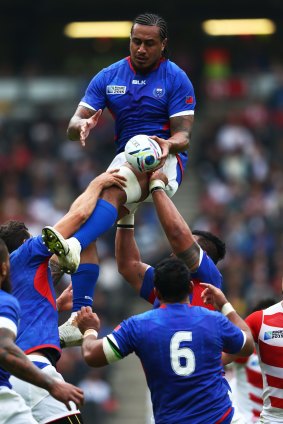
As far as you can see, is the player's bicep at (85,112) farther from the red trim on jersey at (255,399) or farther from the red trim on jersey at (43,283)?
the red trim on jersey at (255,399)

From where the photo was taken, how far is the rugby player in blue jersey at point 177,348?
7.61m

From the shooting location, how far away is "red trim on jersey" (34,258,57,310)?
817 centimetres

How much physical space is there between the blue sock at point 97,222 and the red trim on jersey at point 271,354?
4.57 ft

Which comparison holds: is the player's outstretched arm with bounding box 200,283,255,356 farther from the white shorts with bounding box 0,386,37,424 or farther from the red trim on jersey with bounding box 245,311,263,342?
the white shorts with bounding box 0,386,37,424

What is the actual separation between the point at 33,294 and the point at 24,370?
1.17m

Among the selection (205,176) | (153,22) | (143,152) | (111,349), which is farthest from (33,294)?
(205,176)

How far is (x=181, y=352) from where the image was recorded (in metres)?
7.62

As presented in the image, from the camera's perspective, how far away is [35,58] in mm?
26219

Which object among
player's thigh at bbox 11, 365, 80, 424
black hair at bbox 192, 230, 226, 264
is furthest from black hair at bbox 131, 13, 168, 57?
player's thigh at bbox 11, 365, 80, 424

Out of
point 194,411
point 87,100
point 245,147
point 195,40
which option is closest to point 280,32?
point 195,40

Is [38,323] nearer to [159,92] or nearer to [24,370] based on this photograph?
[24,370]

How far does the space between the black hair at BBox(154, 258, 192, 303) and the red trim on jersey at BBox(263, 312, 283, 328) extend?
114 cm

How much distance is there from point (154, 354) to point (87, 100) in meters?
2.30

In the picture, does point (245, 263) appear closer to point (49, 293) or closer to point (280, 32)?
point (280, 32)
